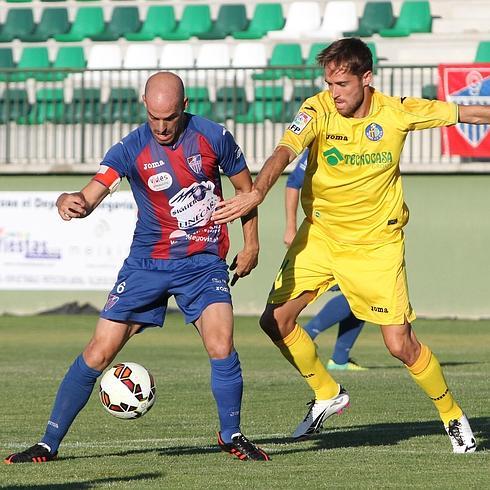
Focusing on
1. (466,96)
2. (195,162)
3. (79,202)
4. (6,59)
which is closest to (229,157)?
(195,162)

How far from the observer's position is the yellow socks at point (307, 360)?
7.84m

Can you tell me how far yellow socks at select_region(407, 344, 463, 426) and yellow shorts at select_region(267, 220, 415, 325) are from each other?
0.85 feet

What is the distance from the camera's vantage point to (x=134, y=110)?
2072 cm

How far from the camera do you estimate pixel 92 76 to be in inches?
829

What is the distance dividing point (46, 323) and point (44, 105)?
377cm

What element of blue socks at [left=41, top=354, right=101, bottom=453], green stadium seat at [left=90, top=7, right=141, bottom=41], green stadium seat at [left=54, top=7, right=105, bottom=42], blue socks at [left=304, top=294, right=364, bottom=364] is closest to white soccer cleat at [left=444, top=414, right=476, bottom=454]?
blue socks at [left=41, top=354, right=101, bottom=453]

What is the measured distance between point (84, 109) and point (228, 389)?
14.1m

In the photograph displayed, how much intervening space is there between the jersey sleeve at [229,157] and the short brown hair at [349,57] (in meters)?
0.68

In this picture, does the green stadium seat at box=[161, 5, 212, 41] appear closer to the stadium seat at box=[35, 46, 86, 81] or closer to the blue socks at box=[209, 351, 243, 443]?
the stadium seat at box=[35, 46, 86, 81]

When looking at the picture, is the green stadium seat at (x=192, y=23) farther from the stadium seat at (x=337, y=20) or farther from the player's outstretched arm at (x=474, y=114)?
the player's outstretched arm at (x=474, y=114)

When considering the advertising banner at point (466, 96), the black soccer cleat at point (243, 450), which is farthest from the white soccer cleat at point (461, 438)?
the advertising banner at point (466, 96)

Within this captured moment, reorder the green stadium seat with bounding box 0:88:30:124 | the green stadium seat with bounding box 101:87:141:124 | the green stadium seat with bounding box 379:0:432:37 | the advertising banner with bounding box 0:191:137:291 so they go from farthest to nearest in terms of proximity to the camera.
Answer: the green stadium seat with bounding box 379:0:432:37, the green stadium seat with bounding box 0:88:30:124, the green stadium seat with bounding box 101:87:141:124, the advertising banner with bounding box 0:191:137:291

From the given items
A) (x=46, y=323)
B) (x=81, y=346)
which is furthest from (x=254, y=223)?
(x=46, y=323)

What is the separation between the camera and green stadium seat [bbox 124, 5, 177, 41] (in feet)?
77.5
